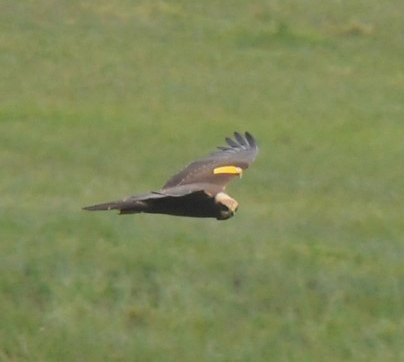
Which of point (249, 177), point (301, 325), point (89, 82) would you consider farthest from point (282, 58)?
point (301, 325)

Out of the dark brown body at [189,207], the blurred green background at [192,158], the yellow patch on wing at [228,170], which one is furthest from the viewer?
the blurred green background at [192,158]

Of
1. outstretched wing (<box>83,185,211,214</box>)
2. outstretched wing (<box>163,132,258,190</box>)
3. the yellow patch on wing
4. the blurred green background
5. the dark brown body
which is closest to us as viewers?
outstretched wing (<box>83,185,211,214</box>)

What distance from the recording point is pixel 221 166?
6.92m

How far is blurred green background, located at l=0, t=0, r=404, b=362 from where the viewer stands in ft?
30.6

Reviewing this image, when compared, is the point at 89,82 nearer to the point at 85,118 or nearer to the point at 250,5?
the point at 85,118

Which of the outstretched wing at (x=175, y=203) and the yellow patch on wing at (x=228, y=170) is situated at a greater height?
the outstretched wing at (x=175, y=203)

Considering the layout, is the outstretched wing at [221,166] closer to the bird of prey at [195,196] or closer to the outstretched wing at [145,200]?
the bird of prey at [195,196]

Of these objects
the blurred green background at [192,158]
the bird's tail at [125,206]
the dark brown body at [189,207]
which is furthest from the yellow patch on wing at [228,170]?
the blurred green background at [192,158]

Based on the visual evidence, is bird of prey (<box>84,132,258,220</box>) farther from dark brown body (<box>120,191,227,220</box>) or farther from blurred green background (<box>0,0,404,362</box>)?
blurred green background (<box>0,0,404,362</box>)

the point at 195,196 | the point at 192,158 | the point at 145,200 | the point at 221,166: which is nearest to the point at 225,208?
the point at 195,196

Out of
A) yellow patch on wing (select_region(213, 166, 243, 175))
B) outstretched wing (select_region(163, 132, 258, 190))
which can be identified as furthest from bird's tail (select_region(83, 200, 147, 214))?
yellow patch on wing (select_region(213, 166, 243, 175))

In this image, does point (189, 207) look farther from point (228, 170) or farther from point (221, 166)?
point (221, 166)

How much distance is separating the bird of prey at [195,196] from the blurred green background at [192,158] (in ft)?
7.01

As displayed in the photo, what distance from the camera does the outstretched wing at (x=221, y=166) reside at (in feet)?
21.5
